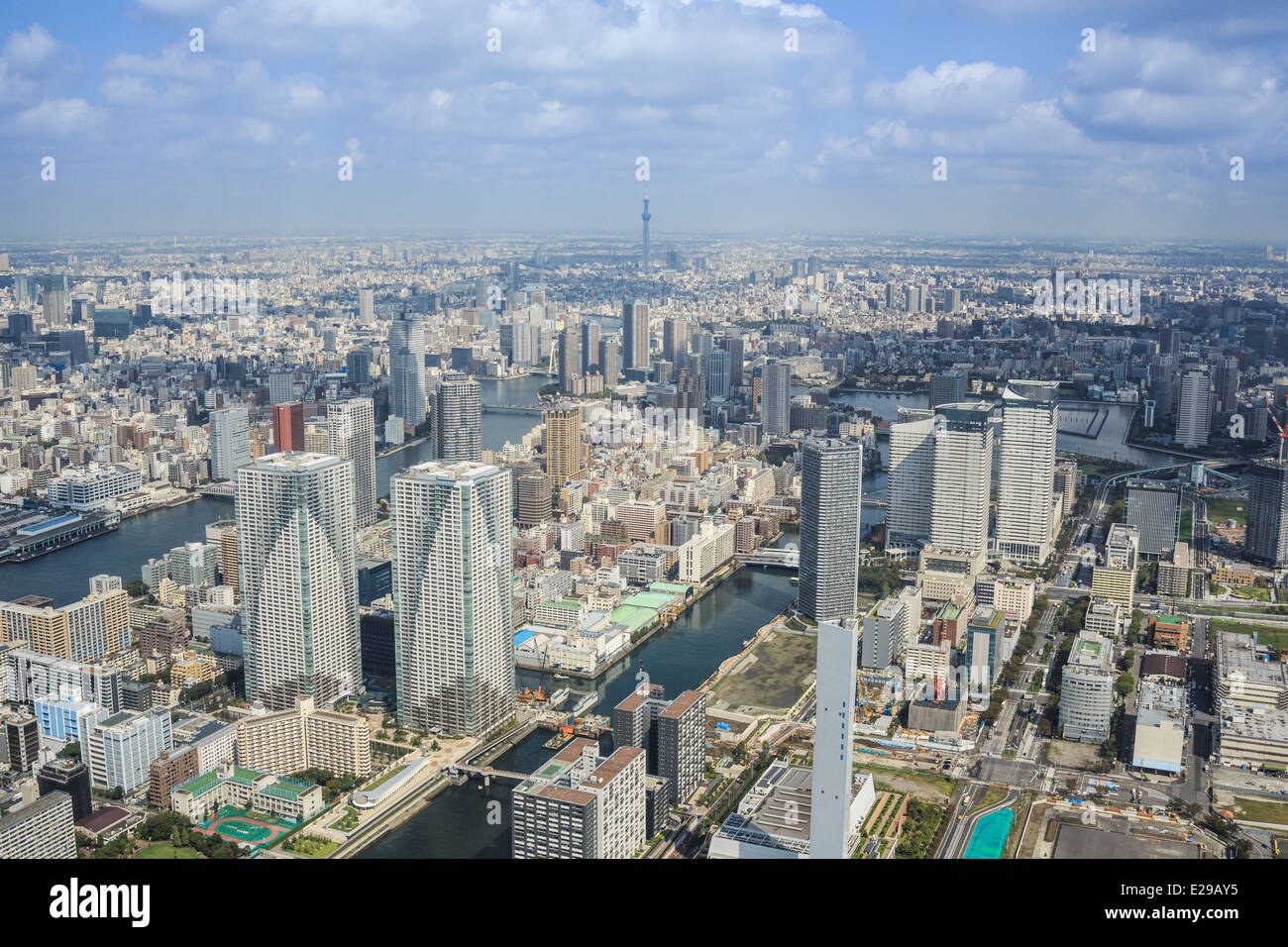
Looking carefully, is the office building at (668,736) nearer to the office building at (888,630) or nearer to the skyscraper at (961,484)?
the office building at (888,630)

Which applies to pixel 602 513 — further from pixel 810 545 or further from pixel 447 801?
pixel 447 801

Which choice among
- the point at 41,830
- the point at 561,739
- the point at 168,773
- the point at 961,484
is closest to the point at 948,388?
the point at 961,484

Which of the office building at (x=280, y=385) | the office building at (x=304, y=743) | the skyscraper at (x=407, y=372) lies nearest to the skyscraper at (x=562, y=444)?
the skyscraper at (x=407, y=372)

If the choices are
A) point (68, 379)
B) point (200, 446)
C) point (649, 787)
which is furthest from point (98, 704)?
point (68, 379)

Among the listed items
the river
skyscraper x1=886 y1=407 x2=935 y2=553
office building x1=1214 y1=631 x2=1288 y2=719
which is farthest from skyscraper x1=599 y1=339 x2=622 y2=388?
office building x1=1214 y1=631 x2=1288 y2=719

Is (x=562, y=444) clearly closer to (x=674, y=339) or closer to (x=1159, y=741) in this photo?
(x=674, y=339)
